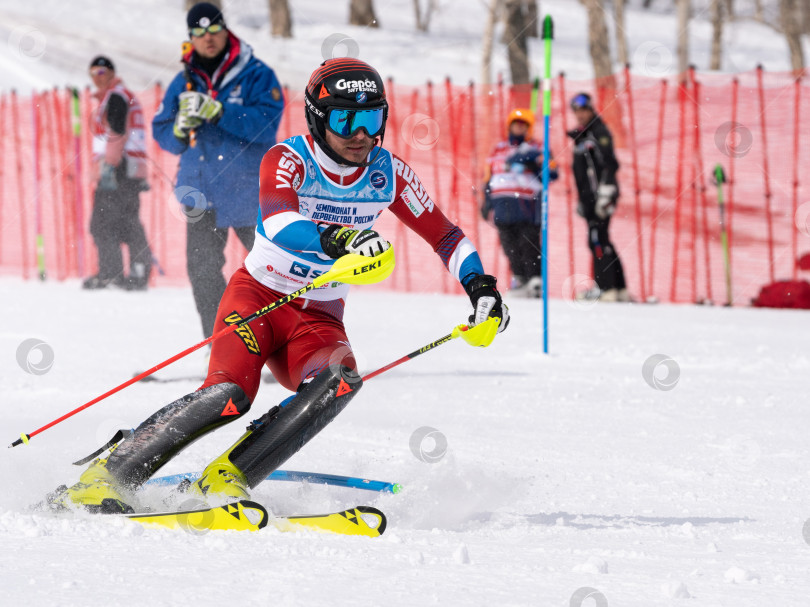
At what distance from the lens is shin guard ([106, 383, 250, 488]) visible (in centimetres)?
345

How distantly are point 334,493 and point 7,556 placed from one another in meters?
1.52

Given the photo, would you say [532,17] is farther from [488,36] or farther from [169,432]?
[169,432]

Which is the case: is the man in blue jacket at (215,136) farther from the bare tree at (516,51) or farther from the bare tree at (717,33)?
the bare tree at (717,33)

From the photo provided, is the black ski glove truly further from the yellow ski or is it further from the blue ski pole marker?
the yellow ski

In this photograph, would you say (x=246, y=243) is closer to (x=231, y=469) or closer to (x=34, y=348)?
(x=34, y=348)

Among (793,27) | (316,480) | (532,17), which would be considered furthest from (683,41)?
(316,480)

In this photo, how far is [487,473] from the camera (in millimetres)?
4352

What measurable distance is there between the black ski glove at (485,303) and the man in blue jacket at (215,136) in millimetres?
2444

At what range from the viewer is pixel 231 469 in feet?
11.5

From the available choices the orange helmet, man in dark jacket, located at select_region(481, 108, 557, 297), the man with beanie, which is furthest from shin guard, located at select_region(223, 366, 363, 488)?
the man with beanie

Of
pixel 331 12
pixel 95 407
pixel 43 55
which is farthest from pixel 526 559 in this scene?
pixel 331 12

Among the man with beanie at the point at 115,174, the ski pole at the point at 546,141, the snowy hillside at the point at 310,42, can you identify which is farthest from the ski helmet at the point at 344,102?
the snowy hillside at the point at 310,42

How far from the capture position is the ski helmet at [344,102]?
3711 millimetres

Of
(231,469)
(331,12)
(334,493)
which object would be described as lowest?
(334,493)
